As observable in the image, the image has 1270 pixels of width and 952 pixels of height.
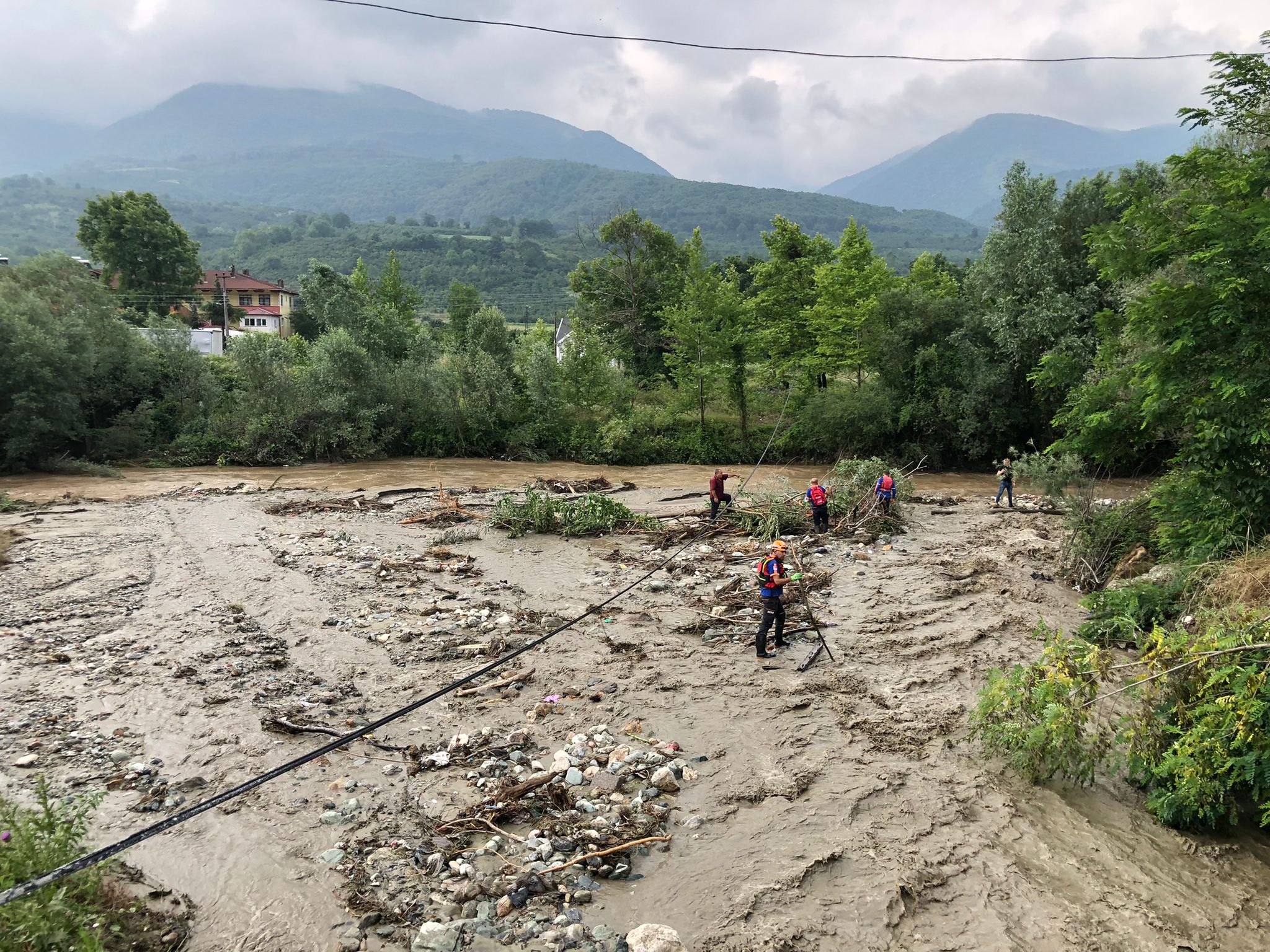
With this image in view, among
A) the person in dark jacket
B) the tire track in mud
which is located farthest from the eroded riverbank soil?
the person in dark jacket

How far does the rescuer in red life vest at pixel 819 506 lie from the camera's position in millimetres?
17578

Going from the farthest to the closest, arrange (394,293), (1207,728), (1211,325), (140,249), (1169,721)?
1. (140,249)
2. (394,293)
3. (1211,325)
4. (1169,721)
5. (1207,728)

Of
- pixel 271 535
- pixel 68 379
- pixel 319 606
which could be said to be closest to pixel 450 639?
pixel 319 606

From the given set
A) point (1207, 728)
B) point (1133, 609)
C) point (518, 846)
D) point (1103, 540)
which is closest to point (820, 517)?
point (1103, 540)

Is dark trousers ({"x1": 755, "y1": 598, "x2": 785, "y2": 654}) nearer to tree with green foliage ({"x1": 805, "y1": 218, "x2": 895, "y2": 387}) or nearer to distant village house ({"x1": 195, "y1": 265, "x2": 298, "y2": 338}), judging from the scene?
tree with green foliage ({"x1": 805, "y1": 218, "x2": 895, "y2": 387})

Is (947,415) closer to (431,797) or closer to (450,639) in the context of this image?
(450,639)

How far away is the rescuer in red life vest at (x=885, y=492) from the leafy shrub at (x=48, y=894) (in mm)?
16943

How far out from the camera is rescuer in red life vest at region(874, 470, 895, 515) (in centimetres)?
1838

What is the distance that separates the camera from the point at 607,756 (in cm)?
791

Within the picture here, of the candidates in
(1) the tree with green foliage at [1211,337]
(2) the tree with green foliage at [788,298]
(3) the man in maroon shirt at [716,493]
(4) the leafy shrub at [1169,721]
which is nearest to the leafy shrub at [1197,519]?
(1) the tree with green foliage at [1211,337]

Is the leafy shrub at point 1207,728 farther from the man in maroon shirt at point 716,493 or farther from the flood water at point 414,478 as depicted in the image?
the flood water at point 414,478

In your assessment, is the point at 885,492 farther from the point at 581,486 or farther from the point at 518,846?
the point at 518,846

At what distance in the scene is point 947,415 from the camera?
3209 cm

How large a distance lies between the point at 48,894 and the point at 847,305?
34015mm
